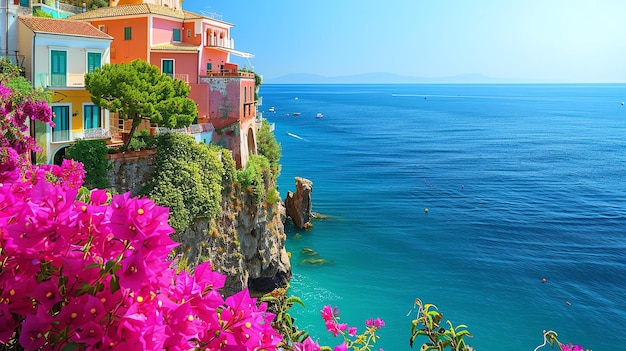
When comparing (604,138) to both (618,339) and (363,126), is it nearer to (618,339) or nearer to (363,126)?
(363,126)

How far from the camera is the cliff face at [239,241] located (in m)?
24.0

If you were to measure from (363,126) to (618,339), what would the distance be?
9679 centimetres

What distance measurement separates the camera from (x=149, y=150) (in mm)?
24188

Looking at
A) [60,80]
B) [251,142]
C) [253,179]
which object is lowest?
[253,179]

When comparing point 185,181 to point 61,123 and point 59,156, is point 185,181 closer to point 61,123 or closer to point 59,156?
point 59,156

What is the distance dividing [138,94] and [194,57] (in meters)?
9.41

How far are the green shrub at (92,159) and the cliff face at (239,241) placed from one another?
695 mm

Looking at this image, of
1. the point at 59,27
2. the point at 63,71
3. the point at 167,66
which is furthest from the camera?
the point at 167,66

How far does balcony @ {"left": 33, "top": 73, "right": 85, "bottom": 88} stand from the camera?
76.2 feet

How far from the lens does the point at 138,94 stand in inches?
917

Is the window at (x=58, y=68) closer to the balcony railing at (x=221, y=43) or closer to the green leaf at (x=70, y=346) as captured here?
the balcony railing at (x=221, y=43)

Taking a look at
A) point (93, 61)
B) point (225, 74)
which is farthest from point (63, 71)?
point (225, 74)

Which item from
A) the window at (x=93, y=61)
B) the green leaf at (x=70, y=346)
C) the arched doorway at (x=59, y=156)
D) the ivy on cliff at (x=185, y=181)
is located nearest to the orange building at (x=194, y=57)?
the ivy on cliff at (x=185, y=181)

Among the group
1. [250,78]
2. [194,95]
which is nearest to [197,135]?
[194,95]
